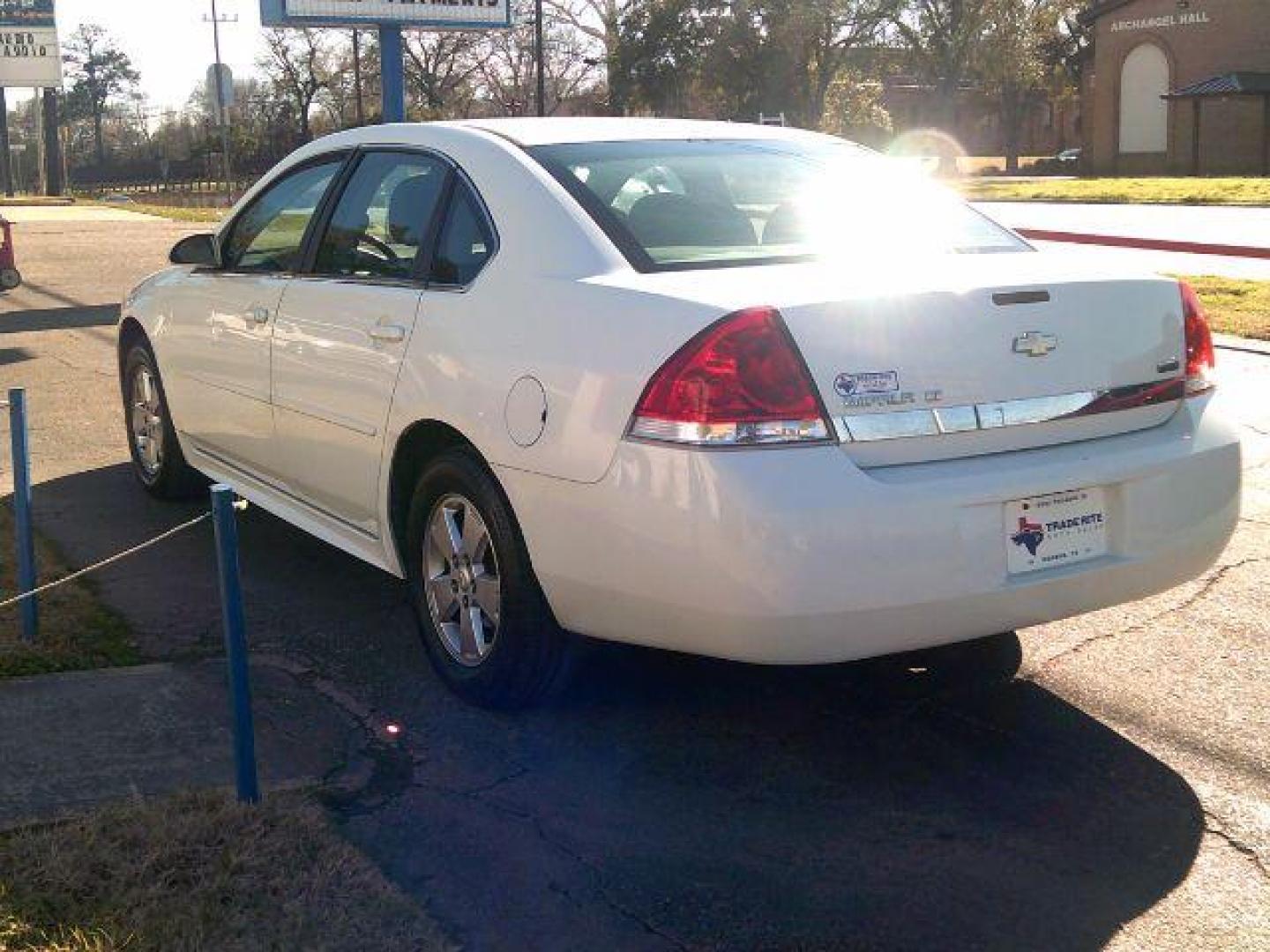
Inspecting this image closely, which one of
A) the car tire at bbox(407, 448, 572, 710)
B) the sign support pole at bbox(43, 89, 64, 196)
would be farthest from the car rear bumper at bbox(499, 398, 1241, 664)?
the sign support pole at bbox(43, 89, 64, 196)

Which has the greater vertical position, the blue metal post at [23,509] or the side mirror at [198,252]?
the side mirror at [198,252]

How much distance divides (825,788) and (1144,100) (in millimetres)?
61002

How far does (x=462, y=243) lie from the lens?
4.59 meters

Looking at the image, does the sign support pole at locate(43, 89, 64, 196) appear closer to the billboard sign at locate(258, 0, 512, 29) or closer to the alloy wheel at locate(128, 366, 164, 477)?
the billboard sign at locate(258, 0, 512, 29)

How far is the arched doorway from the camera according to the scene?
193ft

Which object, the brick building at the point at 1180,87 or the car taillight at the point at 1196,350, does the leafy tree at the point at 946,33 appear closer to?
the brick building at the point at 1180,87

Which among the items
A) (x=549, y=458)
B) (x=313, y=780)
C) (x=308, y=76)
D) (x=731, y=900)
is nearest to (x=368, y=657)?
(x=313, y=780)

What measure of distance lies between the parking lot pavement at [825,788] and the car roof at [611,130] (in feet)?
5.39

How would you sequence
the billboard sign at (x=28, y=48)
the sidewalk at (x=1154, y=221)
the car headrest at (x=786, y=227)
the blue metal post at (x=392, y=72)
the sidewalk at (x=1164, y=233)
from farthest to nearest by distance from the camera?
the billboard sign at (x=28, y=48) → the sidewalk at (x=1154, y=221) → the sidewalk at (x=1164, y=233) → the blue metal post at (x=392, y=72) → the car headrest at (x=786, y=227)

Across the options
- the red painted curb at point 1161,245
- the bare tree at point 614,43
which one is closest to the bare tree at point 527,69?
the bare tree at point 614,43

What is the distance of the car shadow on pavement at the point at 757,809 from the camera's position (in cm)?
326

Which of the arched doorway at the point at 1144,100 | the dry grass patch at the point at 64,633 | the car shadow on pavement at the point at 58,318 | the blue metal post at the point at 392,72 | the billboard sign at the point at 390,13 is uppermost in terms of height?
the arched doorway at the point at 1144,100

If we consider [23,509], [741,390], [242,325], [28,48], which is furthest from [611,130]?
[28,48]

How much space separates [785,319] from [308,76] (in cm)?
6728
